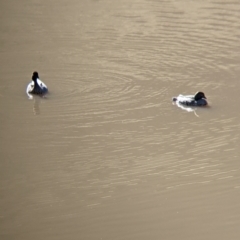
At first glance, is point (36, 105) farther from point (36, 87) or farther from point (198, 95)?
point (198, 95)

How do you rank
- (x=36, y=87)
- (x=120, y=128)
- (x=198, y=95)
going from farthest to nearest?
(x=36, y=87) < (x=198, y=95) < (x=120, y=128)

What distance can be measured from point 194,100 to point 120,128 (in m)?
1.29

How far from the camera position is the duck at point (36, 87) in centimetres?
1151

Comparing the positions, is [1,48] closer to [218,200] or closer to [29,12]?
[29,12]

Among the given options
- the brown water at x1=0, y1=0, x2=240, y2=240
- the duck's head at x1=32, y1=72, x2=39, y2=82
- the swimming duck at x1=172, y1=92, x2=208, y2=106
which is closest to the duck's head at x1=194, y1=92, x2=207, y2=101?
the swimming duck at x1=172, y1=92, x2=208, y2=106

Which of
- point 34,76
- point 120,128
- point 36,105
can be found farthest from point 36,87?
point 120,128

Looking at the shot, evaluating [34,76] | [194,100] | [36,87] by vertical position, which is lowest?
[194,100]

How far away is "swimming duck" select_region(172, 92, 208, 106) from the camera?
10992mm

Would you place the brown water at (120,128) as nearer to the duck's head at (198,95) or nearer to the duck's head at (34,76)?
the duck's head at (198,95)

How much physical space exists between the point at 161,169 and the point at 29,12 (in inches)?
309

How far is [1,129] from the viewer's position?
408 inches

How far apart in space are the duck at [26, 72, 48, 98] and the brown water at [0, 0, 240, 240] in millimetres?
153

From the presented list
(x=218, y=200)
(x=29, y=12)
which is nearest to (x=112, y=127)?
(x=218, y=200)

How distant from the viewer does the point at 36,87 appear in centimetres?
1152
